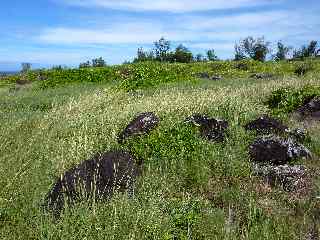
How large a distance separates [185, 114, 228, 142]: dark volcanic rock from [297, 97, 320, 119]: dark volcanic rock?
3.09 meters

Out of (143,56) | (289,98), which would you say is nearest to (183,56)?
(143,56)

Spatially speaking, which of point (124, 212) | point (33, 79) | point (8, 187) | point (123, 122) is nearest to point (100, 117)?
point (123, 122)

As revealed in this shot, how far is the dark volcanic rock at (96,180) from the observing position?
6.32m

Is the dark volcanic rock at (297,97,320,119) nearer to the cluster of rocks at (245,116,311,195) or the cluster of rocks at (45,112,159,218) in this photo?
the cluster of rocks at (245,116,311,195)

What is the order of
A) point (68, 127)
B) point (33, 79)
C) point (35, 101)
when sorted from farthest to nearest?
point (33, 79) → point (35, 101) → point (68, 127)

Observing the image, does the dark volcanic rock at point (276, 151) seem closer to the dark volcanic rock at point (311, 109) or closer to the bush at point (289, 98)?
the dark volcanic rock at point (311, 109)

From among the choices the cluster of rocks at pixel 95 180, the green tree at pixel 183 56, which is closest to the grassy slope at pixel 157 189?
the cluster of rocks at pixel 95 180

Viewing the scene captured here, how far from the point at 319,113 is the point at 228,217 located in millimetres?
6972

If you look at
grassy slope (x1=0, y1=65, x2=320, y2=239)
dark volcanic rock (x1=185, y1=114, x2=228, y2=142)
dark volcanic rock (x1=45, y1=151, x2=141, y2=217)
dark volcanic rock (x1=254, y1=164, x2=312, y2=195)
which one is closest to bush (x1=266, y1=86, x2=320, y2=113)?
grassy slope (x1=0, y1=65, x2=320, y2=239)

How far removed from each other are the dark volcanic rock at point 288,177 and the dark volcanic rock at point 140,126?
293 centimetres

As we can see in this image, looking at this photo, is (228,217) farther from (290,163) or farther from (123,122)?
(123,122)

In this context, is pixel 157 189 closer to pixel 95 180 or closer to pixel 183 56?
pixel 95 180

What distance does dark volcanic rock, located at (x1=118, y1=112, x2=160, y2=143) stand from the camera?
1026 cm

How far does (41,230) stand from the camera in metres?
5.28
